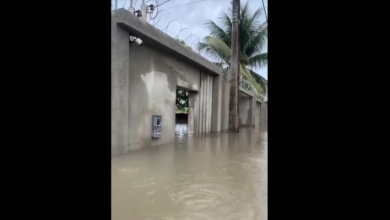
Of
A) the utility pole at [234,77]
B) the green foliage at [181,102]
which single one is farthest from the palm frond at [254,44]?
the utility pole at [234,77]

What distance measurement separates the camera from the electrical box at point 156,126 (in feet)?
21.0

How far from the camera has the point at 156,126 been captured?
21.2 ft

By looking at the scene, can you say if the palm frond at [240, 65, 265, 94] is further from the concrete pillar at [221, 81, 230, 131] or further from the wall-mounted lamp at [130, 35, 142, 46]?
the wall-mounted lamp at [130, 35, 142, 46]

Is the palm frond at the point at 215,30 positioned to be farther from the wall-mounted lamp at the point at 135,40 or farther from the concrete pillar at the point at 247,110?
the wall-mounted lamp at the point at 135,40

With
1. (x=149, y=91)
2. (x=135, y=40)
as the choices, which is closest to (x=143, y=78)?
(x=149, y=91)

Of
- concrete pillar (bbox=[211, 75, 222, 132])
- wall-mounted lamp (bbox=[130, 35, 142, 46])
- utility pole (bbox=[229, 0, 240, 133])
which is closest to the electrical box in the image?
wall-mounted lamp (bbox=[130, 35, 142, 46])

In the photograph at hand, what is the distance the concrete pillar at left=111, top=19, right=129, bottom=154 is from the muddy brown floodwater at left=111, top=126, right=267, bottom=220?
14.0 inches

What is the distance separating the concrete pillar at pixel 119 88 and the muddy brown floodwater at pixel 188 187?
0.36m
